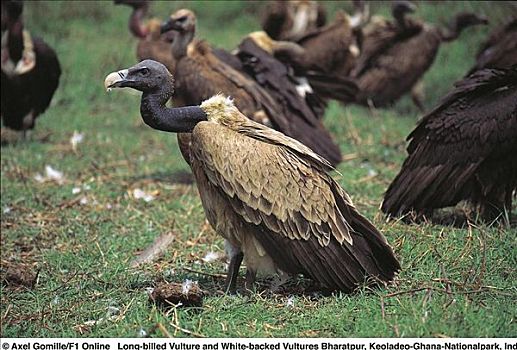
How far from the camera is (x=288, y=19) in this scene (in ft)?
33.5

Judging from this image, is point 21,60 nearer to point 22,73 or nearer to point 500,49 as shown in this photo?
point 22,73

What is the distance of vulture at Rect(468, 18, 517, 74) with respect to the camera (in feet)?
28.6

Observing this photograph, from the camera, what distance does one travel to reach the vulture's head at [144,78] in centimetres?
460

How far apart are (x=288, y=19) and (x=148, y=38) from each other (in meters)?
1.67

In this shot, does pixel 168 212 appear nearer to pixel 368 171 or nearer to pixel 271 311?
pixel 368 171

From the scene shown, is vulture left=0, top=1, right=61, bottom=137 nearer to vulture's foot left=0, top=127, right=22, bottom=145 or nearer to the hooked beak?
vulture's foot left=0, top=127, right=22, bottom=145

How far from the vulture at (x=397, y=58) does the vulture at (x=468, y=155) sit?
174 inches

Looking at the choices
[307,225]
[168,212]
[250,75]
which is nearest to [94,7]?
[250,75]

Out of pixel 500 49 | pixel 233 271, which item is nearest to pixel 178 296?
pixel 233 271

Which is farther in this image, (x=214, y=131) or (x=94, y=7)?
(x=94, y=7)

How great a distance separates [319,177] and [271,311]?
70cm

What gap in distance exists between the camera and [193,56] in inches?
296

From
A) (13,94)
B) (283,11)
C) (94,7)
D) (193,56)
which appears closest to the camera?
(193,56)

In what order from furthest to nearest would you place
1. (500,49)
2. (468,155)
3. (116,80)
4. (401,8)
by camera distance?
(401,8) → (500,49) → (468,155) → (116,80)
